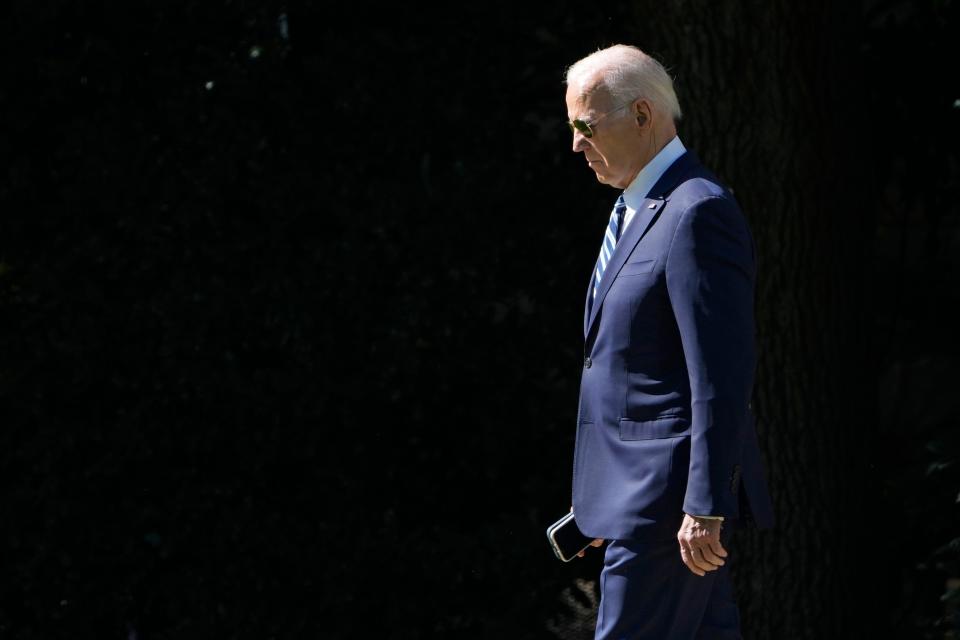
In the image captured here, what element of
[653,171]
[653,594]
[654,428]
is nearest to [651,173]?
[653,171]

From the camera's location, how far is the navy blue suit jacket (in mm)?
3162

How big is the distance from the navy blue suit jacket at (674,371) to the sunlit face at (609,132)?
10 cm

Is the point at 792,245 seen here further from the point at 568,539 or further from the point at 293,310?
the point at 293,310

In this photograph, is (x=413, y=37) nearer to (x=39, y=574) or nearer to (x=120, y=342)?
(x=120, y=342)

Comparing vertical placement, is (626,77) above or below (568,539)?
above

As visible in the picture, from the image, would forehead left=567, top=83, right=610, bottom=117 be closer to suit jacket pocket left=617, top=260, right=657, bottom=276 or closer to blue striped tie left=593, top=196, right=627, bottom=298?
blue striped tie left=593, top=196, right=627, bottom=298

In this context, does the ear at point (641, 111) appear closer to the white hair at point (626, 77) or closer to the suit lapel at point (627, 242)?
the white hair at point (626, 77)

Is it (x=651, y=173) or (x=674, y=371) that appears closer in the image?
(x=674, y=371)

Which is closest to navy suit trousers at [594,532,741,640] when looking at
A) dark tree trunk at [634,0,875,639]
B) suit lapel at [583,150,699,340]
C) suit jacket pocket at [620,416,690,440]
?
suit jacket pocket at [620,416,690,440]

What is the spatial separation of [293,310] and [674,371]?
190 centimetres

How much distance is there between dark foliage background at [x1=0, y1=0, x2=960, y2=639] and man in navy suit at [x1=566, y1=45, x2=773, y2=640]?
142cm

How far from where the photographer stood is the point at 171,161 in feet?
16.2

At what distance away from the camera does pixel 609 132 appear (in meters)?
3.38

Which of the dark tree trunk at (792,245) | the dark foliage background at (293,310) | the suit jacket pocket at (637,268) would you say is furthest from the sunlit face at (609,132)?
the dark foliage background at (293,310)
